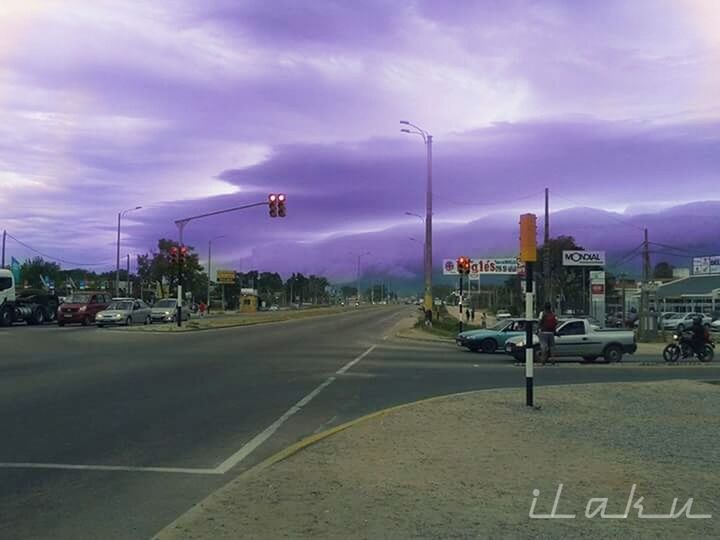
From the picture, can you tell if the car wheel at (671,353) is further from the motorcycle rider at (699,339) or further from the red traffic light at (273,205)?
the red traffic light at (273,205)

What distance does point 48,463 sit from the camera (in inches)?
322

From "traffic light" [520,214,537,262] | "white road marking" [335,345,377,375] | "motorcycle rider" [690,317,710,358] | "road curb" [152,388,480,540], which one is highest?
"traffic light" [520,214,537,262]

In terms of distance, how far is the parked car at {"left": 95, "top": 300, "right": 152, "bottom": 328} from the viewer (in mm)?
42719

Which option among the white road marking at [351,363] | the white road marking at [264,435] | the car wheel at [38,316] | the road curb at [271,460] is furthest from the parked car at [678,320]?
the road curb at [271,460]

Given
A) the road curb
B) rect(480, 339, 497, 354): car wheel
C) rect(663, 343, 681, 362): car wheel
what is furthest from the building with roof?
the road curb

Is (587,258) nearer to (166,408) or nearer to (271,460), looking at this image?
(166,408)

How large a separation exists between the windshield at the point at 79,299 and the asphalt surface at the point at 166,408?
61.8ft

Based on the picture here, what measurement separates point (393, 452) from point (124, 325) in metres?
38.0

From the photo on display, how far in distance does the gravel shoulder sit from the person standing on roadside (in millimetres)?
10304

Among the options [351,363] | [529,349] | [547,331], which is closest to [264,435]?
[529,349]

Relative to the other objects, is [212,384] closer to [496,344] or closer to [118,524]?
[118,524]

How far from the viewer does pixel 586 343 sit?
77.1ft

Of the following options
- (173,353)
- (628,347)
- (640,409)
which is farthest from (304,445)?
(628,347)

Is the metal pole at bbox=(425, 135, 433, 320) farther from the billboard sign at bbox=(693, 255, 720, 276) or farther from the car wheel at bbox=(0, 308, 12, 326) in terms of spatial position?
the billboard sign at bbox=(693, 255, 720, 276)
